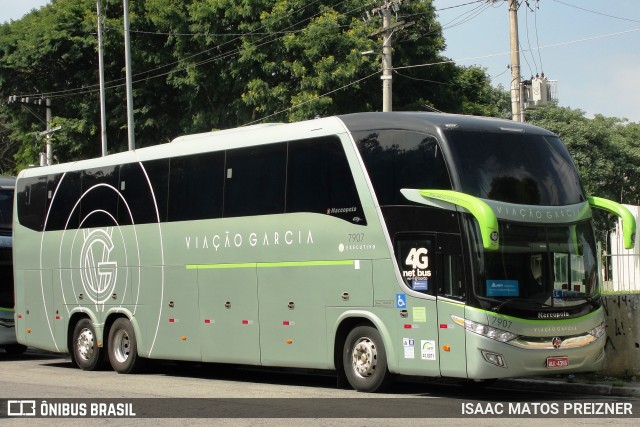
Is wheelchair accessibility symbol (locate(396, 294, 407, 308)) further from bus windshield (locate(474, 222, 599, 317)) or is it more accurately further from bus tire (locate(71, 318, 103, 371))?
bus tire (locate(71, 318, 103, 371))

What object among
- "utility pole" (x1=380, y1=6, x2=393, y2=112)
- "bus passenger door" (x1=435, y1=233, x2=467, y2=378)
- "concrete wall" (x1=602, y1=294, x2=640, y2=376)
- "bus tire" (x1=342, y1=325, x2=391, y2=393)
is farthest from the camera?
"utility pole" (x1=380, y1=6, x2=393, y2=112)

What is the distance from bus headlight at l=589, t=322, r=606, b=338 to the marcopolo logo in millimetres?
9897

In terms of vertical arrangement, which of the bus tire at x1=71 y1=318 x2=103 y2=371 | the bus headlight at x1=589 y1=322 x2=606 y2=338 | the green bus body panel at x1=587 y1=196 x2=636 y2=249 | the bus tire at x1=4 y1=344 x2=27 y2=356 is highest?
the green bus body panel at x1=587 y1=196 x2=636 y2=249

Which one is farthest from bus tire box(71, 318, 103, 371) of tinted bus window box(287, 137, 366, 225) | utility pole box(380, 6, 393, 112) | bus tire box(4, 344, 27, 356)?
utility pole box(380, 6, 393, 112)

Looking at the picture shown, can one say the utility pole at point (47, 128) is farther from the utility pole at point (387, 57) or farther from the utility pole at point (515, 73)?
the utility pole at point (515, 73)

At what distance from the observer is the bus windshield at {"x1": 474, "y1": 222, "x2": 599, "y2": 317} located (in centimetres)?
1390

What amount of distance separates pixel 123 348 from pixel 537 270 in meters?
9.67

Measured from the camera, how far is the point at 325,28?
36.8m

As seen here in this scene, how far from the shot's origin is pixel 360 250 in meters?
15.4

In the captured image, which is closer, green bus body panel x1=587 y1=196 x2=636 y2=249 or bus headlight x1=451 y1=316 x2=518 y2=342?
bus headlight x1=451 y1=316 x2=518 y2=342

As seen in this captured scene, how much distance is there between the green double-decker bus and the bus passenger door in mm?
20

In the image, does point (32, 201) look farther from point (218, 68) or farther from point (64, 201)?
point (218, 68)

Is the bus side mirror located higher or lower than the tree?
lower

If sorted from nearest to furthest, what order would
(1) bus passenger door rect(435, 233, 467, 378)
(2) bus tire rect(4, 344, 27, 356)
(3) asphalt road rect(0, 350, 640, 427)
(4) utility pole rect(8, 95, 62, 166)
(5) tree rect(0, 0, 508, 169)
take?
(3) asphalt road rect(0, 350, 640, 427) → (1) bus passenger door rect(435, 233, 467, 378) → (2) bus tire rect(4, 344, 27, 356) → (5) tree rect(0, 0, 508, 169) → (4) utility pole rect(8, 95, 62, 166)
